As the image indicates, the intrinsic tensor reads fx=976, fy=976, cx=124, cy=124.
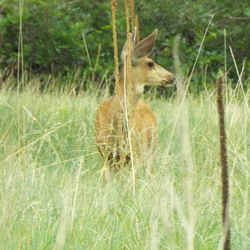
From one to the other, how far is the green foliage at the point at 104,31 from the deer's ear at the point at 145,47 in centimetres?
563

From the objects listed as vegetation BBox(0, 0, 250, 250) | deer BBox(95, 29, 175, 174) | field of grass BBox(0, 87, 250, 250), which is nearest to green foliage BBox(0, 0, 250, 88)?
vegetation BBox(0, 0, 250, 250)

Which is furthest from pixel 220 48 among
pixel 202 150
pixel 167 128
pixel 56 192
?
pixel 56 192

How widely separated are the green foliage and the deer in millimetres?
5616

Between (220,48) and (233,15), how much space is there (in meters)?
0.54

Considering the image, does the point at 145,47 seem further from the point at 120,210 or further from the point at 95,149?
the point at 120,210

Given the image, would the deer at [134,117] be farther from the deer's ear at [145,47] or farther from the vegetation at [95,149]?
the vegetation at [95,149]

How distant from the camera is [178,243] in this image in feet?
11.1

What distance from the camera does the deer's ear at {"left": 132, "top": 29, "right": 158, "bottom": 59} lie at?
303 inches

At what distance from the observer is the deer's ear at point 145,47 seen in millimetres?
7684

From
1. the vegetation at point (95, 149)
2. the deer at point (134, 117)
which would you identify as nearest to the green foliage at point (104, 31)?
the vegetation at point (95, 149)

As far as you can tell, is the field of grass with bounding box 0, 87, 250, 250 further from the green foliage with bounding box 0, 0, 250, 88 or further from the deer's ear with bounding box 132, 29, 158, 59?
the green foliage with bounding box 0, 0, 250, 88

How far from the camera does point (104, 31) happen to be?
14969mm

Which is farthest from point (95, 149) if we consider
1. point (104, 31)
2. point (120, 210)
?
point (104, 31)

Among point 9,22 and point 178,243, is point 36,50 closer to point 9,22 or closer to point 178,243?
point 9,22
